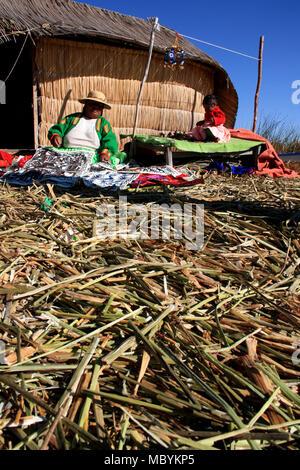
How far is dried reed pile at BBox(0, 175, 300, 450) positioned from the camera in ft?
2.76

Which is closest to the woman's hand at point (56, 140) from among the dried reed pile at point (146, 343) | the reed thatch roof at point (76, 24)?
the reed thatch roof at point (76, 24)

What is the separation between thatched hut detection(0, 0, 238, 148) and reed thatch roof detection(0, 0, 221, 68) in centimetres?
1

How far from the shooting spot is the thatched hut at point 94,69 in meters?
5.70

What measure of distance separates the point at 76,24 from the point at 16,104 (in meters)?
3.53

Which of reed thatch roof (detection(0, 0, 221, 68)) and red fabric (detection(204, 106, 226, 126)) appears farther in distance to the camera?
red fabric (detection(204, 106, 226, 126))

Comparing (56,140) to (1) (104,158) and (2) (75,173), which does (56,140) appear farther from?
(2) (75,173)

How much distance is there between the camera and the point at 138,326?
117cm

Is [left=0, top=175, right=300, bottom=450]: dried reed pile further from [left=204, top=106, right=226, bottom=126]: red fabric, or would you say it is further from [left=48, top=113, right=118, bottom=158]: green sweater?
[left=204, top=106, right=226, bottom=126]: red fabric

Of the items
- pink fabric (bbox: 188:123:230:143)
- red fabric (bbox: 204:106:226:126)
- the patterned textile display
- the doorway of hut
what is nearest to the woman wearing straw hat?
the patterned textile display

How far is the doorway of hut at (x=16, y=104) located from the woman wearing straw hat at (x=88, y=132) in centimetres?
380

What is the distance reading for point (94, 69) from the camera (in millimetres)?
6320

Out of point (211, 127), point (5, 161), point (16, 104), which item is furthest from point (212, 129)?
point (16, 104)

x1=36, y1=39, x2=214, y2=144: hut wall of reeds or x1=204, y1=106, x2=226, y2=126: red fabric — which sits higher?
x1=36, y1=39, x2=214, y2=144: hut wall of reeds
